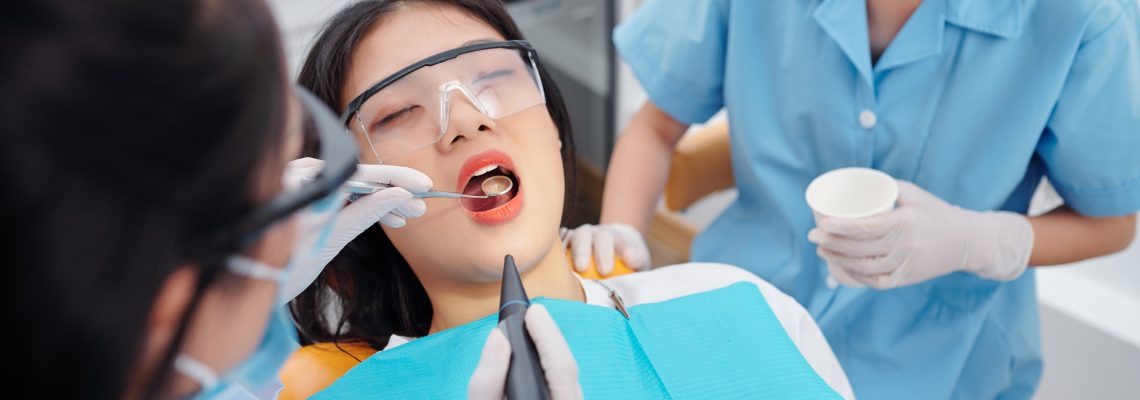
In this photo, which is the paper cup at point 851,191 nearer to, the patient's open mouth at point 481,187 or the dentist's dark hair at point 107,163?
the patient's open mouth at point 481,187

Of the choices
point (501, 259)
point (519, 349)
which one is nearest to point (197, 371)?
point (519, 349)

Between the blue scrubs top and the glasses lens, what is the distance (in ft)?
1.46

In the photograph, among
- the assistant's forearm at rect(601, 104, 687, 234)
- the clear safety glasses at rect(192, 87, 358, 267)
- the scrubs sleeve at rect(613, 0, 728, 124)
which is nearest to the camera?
the clear safety glasses at rect(192, 87, 358, 267)

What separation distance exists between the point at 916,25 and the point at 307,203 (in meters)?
0.98

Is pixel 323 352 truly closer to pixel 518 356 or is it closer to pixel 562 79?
pixel 518 356

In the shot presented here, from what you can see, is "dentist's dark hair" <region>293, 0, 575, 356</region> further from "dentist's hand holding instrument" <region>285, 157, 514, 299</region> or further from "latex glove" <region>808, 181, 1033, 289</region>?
"latex glove" <region>808, 181, 1033, 289</region>

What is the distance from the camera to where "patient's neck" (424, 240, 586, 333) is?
4.05ft

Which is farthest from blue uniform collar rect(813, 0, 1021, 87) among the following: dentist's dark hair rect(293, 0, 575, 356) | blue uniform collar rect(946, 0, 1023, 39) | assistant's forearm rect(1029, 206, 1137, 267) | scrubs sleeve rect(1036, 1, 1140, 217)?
dentist's dark hair rect(293, 0, 575, 356)

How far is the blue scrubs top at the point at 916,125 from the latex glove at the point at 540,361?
2.21 ft

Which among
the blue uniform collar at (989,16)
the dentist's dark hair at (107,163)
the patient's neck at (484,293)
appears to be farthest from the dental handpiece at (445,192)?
the blue uniform collar at (989,16)

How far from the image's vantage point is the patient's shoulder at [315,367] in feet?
4.06

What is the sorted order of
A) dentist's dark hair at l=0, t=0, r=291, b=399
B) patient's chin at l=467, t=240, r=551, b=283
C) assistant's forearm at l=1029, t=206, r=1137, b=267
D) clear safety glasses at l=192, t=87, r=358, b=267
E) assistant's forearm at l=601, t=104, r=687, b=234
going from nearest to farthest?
dentist's dark hair at l=0, t=0, r=291, b=399
clear safety glasses at l=192, t=87, r=358, b=267
patient's chin at l=467, t=240, r=551, b=283
assistant's forearm at l=1029, t=206, r=1137, b=267
assistant's forearm at l=601, t=104, r=687, b=234

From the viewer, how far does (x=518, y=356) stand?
93 cm

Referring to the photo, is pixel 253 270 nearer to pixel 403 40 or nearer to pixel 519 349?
pixel 519 349
